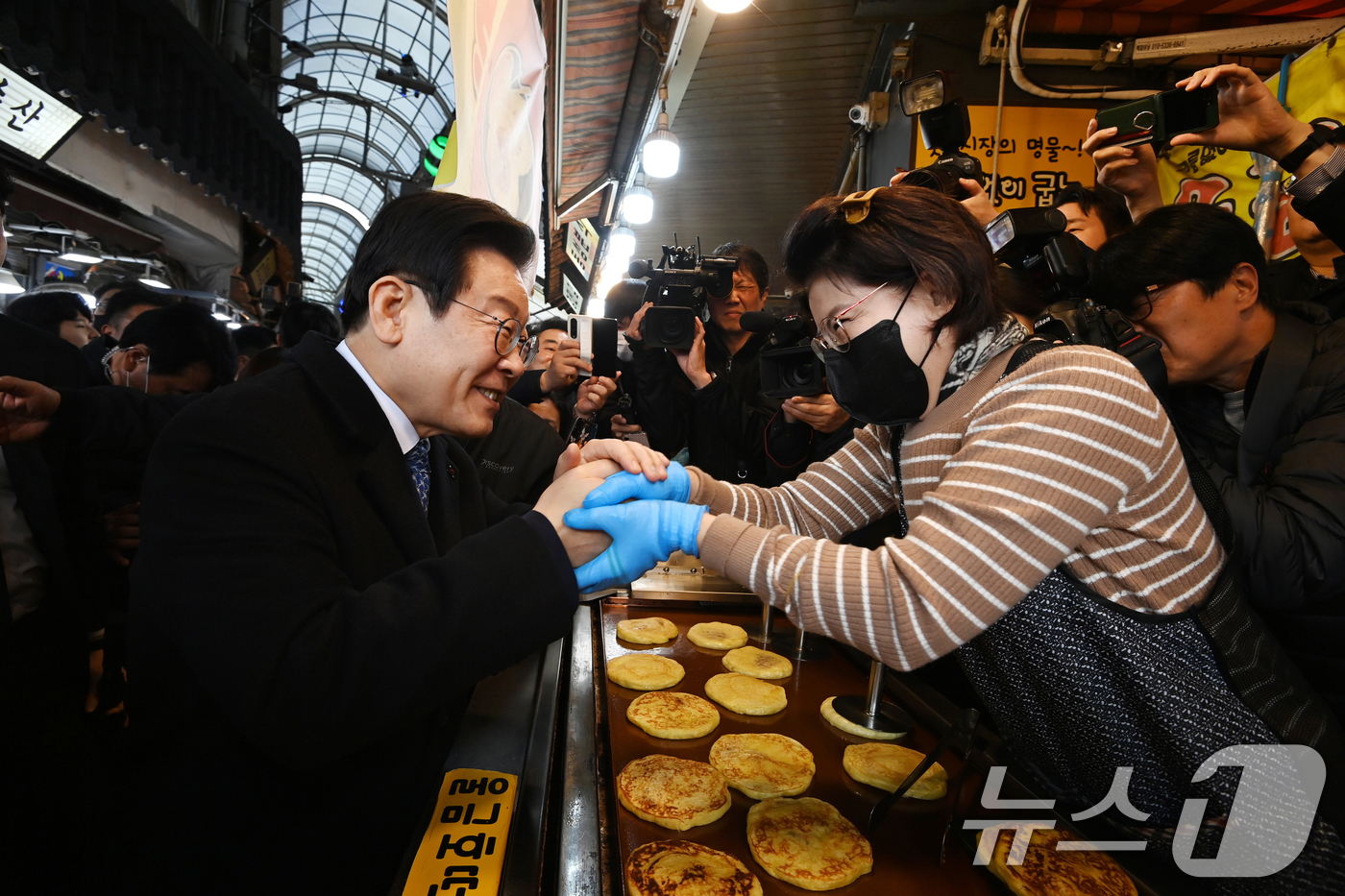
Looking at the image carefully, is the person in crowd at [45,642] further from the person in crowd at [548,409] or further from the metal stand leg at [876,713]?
the metal stand leg at [876,713]

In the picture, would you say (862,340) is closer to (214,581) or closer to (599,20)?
(214,581)

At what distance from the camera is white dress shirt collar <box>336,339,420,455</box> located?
1482 mm

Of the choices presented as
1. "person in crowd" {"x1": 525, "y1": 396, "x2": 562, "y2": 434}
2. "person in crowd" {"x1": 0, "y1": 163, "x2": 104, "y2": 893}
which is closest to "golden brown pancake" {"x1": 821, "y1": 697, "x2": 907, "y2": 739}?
→ "person in crowd" {"x1": 525, "y1": 396, "x2": 562, "y2": 434}

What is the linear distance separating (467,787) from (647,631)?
1.09m

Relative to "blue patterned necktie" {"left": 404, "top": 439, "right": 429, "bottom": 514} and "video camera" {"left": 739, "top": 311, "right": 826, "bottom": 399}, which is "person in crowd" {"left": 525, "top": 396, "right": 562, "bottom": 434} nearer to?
"video camera" {"left": 739, "top": 311, "right": 826, "bottom": 399}

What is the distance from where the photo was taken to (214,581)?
1.05m

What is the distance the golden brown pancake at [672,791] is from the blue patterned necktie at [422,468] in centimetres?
87

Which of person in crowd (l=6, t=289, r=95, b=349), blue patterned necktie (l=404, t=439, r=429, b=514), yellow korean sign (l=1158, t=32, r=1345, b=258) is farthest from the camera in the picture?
person in crowd (l=6, t=289, r=95, b=349)

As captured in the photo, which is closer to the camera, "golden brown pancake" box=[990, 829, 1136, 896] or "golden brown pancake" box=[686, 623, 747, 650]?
"golden brown pancake" box=[990, 829, 1136, 896]

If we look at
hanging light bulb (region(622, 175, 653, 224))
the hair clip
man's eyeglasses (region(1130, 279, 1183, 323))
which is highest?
hanging light bulb (region(622, 175, 653, 224))

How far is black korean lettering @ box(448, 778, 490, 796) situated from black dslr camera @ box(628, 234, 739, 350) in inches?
84.9

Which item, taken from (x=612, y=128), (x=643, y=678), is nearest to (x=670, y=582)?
(x=643, y=678)

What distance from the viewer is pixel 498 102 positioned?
249 cm

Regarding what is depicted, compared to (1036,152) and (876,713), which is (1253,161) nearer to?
(1036,152)
